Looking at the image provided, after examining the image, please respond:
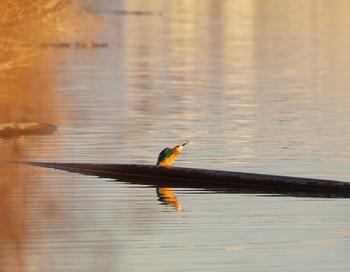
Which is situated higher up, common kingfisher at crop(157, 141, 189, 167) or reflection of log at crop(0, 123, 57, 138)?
common kingfisher at crop(157, 141, 189, 167)

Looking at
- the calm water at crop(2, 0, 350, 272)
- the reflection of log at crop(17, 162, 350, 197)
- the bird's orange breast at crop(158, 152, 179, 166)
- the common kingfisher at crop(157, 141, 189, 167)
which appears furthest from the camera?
the bird's orange breast at crop(158, 152, 179, 166)

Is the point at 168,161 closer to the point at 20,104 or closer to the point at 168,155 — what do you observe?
the point at 168,155

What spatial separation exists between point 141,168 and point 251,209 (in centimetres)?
322

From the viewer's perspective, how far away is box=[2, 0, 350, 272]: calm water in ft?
55.4

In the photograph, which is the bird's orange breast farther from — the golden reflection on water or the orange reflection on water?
the golden reflection on water

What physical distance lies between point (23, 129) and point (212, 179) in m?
7.17

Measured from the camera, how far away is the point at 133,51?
196 ft

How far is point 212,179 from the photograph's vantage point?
21.8 metres

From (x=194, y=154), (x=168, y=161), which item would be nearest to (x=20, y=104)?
(x=194, y=154)

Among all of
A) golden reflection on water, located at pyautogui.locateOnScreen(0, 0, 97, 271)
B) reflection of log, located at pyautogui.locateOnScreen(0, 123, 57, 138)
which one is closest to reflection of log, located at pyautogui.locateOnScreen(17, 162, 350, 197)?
golden reflection on water, located at pyautogui.locateOnScreen(0, 0, 97, 271)

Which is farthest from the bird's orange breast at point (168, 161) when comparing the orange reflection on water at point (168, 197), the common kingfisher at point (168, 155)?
the orange reflection on water at point (168, 197)

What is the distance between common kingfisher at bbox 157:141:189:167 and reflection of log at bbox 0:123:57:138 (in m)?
5.99

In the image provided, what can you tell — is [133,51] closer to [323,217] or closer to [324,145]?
[324,145]

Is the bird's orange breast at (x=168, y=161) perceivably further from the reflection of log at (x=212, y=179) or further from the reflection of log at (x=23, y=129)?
the reflection of log at (x=23, y=129)
